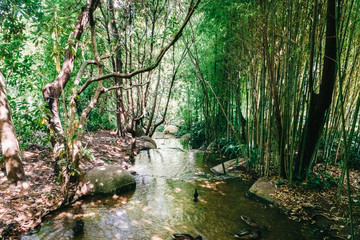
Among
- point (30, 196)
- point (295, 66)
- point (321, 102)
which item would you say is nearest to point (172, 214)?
point (30, 196)

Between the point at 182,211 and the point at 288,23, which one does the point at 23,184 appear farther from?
the point at 288,23

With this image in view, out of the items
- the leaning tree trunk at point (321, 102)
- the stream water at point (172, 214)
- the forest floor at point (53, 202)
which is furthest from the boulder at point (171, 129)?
the leaning tree trunk at point (321, 102)

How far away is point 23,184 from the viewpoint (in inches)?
106

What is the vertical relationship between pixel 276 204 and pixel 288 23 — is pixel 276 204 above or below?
below

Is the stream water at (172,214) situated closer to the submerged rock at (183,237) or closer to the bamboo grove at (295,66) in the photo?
the submerged rock at (183,237)

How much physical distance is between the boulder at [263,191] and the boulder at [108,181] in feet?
7.11

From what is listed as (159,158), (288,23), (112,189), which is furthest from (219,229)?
(159,158)

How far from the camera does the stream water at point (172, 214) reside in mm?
2352

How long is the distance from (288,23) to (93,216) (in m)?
3.86

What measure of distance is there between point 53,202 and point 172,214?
1686 mm

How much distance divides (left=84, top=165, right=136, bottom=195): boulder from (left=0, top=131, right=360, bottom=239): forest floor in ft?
1.67

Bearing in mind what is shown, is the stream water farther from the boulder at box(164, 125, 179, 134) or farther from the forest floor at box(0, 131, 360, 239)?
the boulder at box(164, 125, 179, 134)

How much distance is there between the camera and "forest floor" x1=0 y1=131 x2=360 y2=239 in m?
2.24

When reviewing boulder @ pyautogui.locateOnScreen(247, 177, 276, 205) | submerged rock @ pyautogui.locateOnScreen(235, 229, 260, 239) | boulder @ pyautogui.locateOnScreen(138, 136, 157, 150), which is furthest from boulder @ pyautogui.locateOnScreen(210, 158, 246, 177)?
boulder @ pyautogui.locateOnScreen(138, 136, 157, 150)
